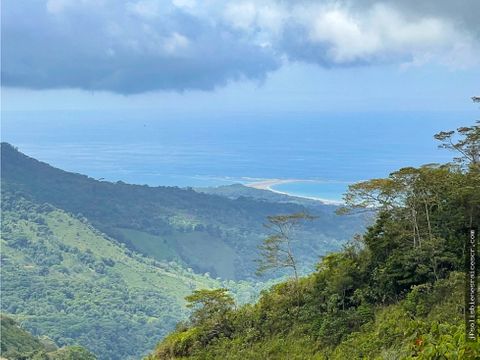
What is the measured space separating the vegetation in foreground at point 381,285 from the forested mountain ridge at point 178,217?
109m

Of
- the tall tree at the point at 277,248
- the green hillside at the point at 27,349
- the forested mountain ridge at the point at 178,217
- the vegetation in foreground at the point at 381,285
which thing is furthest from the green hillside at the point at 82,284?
the vegetation in foreground at the point at 381,285

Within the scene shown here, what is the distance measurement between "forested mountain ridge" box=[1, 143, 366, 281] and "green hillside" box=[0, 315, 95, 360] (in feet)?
246

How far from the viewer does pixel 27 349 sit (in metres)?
57.9

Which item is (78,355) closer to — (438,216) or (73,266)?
(438,216)

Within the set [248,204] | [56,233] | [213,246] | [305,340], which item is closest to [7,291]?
[56,233]

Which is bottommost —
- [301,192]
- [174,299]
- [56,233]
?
[174,299]

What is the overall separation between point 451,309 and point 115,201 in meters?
159

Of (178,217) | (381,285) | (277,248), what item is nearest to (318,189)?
(178,217)

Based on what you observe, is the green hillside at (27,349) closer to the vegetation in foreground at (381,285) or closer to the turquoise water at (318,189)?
the vegetation in foreground at (381,285)

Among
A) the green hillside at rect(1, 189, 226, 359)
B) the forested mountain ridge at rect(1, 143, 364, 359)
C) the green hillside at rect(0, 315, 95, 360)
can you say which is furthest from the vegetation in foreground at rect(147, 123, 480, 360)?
the green hillside at rect(1, 189, 226, 359)

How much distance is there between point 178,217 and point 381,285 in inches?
5799

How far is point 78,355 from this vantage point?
174ft

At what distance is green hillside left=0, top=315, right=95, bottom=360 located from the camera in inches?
1982

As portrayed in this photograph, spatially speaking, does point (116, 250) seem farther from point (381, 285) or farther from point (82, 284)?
point (381, 285)
